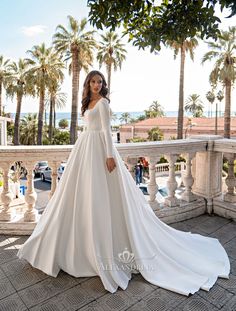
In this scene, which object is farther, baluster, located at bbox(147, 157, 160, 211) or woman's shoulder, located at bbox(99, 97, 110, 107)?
baluster, located at bbox(147, 157, 160, 211)

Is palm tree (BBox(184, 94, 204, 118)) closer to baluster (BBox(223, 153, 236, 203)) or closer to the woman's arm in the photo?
baluster (BBox(223, 153, 236, 203))

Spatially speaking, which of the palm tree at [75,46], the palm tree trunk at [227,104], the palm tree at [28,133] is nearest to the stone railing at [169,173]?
the palm tree at [75,46]

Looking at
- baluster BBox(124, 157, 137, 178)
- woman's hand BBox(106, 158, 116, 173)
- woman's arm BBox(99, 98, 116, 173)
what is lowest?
baluster BBox(124, 157, 137, 178)

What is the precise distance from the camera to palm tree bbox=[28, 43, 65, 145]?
1983 centimetres

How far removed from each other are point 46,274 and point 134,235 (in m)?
0.80

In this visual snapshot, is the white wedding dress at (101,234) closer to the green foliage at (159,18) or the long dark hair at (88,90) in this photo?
the long dark hair at (88,90)

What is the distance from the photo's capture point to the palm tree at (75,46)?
59.7 feet

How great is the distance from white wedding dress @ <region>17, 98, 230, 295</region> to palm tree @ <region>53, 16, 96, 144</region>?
16.7 metres

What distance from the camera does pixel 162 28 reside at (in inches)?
60.7

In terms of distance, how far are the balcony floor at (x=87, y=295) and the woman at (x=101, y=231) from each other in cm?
6

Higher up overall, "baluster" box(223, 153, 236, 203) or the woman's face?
the woman's face

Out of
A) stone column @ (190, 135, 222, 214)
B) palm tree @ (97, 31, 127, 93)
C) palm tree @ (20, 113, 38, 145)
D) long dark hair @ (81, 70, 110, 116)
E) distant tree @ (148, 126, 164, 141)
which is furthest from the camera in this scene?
palm tree @ (20, 113, 38, 145)

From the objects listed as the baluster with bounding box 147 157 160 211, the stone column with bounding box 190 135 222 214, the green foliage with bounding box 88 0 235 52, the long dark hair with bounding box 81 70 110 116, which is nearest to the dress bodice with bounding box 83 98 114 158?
the long dark hair with bounding box 81 70 110 116

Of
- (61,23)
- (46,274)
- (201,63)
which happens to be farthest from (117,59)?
(46,274)
